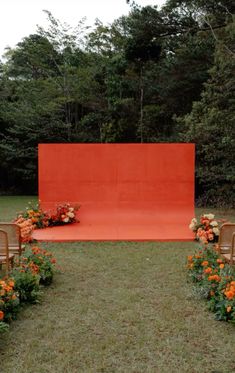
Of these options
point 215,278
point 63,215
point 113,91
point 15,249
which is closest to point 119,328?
point 215,278

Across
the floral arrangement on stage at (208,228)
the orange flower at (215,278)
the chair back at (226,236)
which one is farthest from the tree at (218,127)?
the orange flower at (215,278)

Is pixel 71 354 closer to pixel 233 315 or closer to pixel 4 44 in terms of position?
pixel 233 315

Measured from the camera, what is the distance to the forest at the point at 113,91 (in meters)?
14.5

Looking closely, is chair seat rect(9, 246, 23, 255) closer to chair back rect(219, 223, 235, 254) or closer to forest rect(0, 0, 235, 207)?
chair back rect(219, 223, 235, 254)

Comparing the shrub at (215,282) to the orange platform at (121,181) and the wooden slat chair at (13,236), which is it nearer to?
the wooden slat chair at (13,236)

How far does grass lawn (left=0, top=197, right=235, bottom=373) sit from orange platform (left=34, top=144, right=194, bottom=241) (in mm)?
3448

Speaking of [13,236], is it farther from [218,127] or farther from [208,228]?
[218,127]

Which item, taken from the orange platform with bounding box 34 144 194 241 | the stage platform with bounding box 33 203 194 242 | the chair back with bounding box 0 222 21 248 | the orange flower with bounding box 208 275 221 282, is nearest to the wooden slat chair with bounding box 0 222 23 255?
the chair back with bounding box 0 222 21 248

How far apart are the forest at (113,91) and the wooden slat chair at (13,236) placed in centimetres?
967

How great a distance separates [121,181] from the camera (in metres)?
9.32

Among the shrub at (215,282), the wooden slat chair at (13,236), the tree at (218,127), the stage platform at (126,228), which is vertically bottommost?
the stage platform at (126,228)

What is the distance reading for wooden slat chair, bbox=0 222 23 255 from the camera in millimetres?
5102

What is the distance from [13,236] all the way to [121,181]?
438cm

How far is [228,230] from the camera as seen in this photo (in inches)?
201
